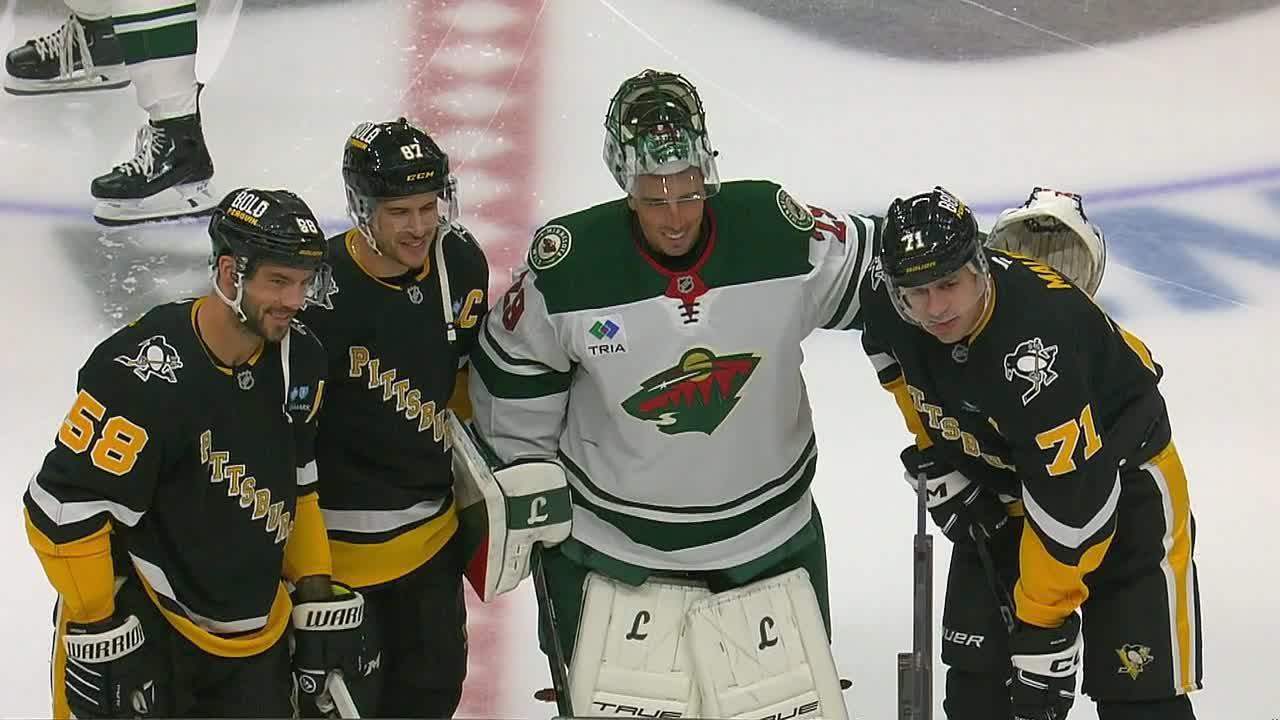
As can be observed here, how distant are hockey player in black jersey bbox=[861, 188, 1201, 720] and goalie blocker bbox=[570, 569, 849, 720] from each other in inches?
13.3

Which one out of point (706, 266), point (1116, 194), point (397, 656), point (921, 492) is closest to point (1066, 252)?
point (921, 492)

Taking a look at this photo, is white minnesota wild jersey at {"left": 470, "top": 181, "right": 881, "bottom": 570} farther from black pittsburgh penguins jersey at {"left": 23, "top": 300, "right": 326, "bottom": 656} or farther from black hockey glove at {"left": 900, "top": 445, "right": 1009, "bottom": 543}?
black pittsburgh penguins jersey at {"left": 23, "top": 300, "right": 326, "bottom": 656}

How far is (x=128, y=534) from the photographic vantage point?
249 cm

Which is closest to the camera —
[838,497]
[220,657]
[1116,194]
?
[220,657]

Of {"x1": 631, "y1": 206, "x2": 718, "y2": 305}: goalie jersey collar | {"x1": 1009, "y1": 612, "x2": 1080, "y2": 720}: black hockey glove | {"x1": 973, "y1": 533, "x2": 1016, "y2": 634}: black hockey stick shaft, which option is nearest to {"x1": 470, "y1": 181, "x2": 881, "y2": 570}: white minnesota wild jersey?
{"x1": 631, "y1": 206, "x2": 718, "y2": 305}: goalie jersey collar

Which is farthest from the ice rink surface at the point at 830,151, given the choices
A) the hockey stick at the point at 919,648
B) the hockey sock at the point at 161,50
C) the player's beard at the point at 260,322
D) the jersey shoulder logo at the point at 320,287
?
the player's beard at the point at 260,322

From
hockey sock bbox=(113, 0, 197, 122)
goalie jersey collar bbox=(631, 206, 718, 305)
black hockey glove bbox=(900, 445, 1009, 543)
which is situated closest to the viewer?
goalie jersey collar bbox=(631, 206, 718, 305)

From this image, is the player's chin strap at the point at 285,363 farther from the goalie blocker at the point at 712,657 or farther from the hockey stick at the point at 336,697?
the goalie blocker at the point at 712,657

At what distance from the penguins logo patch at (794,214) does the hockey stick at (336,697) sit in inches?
39.6

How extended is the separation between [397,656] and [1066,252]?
1.39 metres

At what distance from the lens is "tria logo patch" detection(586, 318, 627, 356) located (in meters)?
2.64

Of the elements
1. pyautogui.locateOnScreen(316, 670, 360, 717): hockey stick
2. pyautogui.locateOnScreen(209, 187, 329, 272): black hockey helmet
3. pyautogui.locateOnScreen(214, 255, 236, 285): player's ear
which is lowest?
pyautogui.locateOnScreen(316, 670, 360, 717): hockey stick

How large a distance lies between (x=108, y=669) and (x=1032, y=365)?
1421 mm

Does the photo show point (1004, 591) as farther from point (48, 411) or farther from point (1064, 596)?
point (48, 411)
